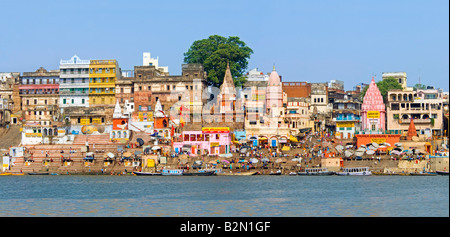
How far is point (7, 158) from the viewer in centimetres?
8431

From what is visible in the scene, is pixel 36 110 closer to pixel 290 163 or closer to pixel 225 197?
pixel 290 163

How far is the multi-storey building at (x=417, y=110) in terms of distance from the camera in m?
88.3

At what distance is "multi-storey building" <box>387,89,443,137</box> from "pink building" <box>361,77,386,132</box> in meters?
2.02

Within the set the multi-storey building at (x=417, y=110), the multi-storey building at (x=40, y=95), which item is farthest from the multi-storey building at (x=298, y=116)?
the multi-storey building at (x=40, y=95)

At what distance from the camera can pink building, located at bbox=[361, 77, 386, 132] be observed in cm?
8750

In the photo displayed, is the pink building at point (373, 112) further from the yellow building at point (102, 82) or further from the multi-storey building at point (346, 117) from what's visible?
the yellow building at point (102, 82)

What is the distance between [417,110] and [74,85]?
43.1 m

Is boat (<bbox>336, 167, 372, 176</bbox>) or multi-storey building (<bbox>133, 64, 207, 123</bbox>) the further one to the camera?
multi-storey building (<bbox>133, 64, 207, 123</bbox>)

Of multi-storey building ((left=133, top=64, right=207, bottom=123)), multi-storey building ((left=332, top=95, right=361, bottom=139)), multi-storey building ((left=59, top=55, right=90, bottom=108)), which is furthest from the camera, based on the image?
multi-storey building ((left=59, top=55, right=90, bottom=108))

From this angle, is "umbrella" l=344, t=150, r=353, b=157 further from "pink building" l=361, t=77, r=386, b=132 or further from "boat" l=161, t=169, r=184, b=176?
"boat" l=161, t=169, r=184, b=176

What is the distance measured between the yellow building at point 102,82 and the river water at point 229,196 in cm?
2582

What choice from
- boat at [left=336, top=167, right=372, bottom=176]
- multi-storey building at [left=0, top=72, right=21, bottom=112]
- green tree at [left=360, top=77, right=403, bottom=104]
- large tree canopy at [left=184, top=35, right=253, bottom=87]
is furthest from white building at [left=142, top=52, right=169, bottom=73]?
boat at [left=336, top=167, right=372, bottom=176]
